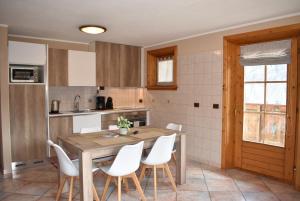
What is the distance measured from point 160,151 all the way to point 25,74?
2758 mm

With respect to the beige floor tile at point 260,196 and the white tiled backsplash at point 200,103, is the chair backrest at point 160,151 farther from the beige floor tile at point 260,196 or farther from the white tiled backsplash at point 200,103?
the white tiled backsplash at point 200,103

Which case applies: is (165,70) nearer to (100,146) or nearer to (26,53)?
(26,53)

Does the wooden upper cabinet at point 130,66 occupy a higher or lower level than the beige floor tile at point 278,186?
higher

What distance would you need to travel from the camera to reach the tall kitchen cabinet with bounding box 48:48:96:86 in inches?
171

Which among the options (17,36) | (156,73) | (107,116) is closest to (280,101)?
(156,73)

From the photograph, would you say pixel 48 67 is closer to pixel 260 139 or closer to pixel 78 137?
pixel 78 137

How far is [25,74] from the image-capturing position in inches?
155

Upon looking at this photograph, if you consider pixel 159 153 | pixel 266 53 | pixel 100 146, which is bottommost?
pixel 159 153

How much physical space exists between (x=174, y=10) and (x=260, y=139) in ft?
8.17

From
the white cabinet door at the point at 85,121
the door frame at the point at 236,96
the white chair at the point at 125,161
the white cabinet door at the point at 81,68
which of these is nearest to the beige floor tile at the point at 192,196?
the white chair at the point at 125,161

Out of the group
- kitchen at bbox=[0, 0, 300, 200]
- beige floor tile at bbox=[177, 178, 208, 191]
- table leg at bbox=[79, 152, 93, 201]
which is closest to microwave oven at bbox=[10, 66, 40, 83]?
kitchen at bbox=[0, 0, 300, 200]

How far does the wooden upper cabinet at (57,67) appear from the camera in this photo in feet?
14.1

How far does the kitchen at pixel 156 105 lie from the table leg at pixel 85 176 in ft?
0.05

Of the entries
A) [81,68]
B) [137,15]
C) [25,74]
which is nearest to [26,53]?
[25,74]
